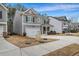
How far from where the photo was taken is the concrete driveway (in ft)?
12.6

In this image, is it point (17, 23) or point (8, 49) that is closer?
point (8, 49)

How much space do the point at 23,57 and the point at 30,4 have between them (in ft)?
2.82

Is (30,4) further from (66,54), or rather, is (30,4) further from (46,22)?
(66,54)

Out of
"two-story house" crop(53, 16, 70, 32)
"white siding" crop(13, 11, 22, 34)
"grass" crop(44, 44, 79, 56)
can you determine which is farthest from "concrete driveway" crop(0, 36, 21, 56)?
"two-story house" crop(53, 16, 70, 32)

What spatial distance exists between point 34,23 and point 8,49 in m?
0.60

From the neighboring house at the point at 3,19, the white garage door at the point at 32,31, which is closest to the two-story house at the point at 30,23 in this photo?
the white garage door at the point at 32,31

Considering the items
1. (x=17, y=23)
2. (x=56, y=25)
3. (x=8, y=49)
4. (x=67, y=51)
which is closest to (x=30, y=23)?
(x=17, y=23)

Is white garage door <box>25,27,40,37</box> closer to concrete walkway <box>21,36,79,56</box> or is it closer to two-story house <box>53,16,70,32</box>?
concrete walkway <box>21,36,79,56</box>

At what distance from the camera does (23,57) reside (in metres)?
3.84

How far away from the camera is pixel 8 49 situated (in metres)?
3.85

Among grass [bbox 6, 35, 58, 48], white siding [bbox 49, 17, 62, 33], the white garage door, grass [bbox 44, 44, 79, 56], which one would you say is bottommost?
grass [bbox 44, 44, 79, 56]

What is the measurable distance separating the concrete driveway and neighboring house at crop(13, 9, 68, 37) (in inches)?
9.9

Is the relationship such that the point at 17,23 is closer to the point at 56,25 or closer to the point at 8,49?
the point at 8,49

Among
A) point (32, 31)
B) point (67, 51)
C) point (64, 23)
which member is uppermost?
point (64, 23)
